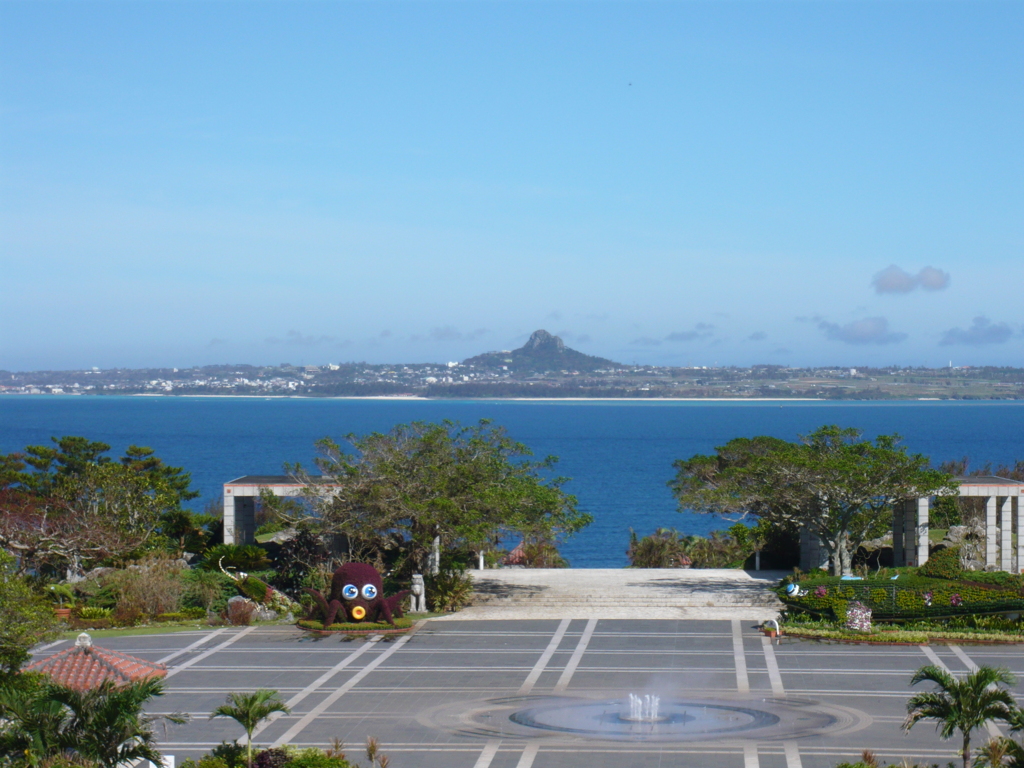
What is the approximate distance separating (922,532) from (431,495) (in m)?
17.3

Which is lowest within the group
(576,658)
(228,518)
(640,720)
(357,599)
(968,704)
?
(576,658)

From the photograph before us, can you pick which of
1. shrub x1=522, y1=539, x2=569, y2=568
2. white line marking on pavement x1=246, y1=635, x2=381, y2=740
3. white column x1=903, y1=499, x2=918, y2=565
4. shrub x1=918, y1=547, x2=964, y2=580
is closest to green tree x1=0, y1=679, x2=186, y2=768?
white line marking on pavement x1=246, y1=635, x2=381, y2=740

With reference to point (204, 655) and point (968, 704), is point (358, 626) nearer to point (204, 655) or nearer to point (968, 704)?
point (204, 655)

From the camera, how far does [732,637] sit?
3216 cm

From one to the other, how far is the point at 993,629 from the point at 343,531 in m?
19.6

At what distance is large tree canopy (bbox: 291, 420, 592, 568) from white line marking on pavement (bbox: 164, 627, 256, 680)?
4575 millimetres

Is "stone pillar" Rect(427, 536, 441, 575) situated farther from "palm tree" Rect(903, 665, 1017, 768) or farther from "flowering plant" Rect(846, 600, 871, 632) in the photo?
"palm tree" Rect(903, 665, 1017, 768)

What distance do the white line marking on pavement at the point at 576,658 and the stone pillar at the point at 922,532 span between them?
12.4 m

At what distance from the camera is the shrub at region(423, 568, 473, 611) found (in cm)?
3638

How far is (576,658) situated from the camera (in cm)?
2956

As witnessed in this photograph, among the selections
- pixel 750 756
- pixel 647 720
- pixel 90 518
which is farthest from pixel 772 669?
pixel 90 518

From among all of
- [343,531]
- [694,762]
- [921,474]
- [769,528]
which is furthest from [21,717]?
[769,528]

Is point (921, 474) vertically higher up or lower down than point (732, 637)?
higher up

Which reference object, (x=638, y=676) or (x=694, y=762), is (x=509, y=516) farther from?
(x=694, y=762)
